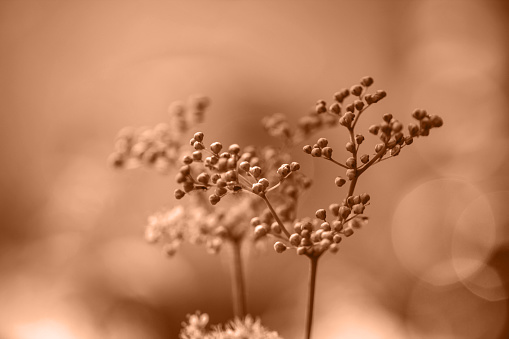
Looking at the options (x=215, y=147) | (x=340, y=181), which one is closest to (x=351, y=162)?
(x=340, y=181)

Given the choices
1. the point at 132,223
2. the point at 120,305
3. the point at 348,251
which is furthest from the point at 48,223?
the point at 348,251

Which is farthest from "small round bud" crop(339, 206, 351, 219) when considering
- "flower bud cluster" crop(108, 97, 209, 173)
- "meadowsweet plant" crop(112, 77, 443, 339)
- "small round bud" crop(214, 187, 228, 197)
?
"flower bud cluster" crop(108, 97, 209, 173)

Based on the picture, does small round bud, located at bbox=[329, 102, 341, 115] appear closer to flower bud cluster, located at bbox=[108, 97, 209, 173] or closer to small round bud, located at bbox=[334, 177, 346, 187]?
small round bud, located at bbox=[334, 177, 346, 187]

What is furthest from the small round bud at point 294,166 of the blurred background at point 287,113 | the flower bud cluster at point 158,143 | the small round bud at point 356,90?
the blurred background at point 287,113

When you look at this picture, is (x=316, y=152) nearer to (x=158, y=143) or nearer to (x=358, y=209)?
(x=358, y=209)

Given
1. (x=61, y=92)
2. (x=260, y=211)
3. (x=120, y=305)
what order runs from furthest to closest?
(x=61, y=92) → (x=120, y=305) → (x=260, y=211)

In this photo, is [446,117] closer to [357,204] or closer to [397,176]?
[397,176]

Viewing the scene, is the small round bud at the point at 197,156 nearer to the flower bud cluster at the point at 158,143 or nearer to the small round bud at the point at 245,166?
the small round bud at the point at 245,166
